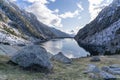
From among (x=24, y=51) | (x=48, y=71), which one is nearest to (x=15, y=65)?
(x=24, y=51)

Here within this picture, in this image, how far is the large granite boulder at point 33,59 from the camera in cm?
3142

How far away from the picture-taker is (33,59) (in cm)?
3156

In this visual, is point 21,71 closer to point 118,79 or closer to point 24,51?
point 24,51

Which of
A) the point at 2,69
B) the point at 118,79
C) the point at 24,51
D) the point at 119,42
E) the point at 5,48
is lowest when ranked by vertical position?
the point at 118,79

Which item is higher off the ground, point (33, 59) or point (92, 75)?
point (33, 59)

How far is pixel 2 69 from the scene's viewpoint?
2967 cm

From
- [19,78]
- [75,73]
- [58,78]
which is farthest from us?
[75,73]

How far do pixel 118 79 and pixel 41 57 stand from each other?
34.3 ft

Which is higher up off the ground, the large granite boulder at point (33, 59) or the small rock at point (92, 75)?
the large granite boulder at point (33, 59)

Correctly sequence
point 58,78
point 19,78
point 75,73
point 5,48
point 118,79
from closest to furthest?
point 19,78, point 58,78, point 118,79, point 75,73, point 5,48

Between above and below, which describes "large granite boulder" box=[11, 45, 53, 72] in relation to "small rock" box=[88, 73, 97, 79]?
above

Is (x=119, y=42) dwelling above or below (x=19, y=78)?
above

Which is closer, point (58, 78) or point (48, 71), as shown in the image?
point (58, 78)

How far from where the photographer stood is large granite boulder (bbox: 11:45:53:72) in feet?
103
